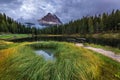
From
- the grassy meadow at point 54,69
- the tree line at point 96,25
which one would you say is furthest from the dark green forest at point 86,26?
the grassy meadow at point 54,69

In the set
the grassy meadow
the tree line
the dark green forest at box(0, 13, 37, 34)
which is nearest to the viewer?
the grassy meadow

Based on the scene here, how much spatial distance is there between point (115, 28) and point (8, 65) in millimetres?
91680

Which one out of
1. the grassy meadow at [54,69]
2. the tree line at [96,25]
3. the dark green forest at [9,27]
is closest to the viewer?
the grassy meadow at [54,69]

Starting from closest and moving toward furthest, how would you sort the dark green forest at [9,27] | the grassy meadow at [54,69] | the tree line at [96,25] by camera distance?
1. the grassy meadow at [54,69]
2. the tree line at [96,25]
3. the dark green forest at [9,27]

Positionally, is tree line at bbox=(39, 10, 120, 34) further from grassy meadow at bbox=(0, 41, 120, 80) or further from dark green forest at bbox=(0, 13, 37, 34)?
grassy meadow at bbox=(0, 41, 120, 80)

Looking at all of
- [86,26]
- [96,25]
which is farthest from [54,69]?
[86,26]

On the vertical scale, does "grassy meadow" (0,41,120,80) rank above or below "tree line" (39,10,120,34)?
below

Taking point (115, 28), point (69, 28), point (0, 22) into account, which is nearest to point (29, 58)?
point (115, 28)

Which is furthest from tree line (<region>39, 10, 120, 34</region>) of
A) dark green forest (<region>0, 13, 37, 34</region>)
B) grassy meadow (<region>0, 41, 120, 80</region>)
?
grassy meadow (<region>0, 41, 120, 80</region>)

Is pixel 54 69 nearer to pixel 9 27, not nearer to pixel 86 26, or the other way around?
pixel 86 26

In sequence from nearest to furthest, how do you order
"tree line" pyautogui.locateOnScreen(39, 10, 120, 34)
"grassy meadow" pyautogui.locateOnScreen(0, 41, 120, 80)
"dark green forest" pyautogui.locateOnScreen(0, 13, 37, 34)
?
"grassy meadow" pyautogui.locateOnScreen(0, 41, 120, 80) → "tree line" pyautogui.locateOnScreen(39, 10, 120, 34) → "dark green forest" pyautogui.locateOnScreen(0, 13, 37, 34)

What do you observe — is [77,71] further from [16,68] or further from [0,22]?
[0,22]

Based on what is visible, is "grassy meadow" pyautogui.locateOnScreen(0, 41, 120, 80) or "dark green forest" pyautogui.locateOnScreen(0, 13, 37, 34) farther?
"dark green forest" pyautogui.locateOnScreen(0, 13, 37, 34)

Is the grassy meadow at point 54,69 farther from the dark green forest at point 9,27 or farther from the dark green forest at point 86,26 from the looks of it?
the dark green forest at point 9,27
